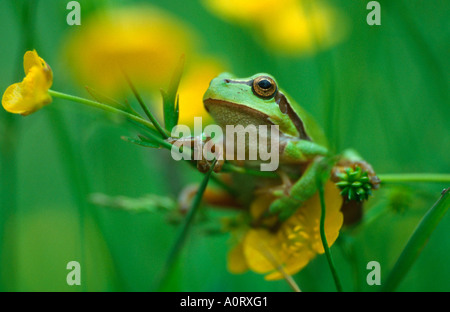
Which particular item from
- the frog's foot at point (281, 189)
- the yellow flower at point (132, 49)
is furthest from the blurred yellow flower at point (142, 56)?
the frog's foot at point (281, 189)

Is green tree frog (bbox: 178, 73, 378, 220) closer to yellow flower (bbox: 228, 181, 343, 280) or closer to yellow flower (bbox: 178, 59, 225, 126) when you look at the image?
yellow flower (bbox: 228, 181, 343, 280)

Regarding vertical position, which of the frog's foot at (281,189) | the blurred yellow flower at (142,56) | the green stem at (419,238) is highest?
the blurred yellow flower at (142,56)

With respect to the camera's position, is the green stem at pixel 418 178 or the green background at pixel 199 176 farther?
the green background at pixel 199 176

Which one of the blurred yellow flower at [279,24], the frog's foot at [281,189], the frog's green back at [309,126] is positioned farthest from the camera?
the blurred yellow flower at [279,24]

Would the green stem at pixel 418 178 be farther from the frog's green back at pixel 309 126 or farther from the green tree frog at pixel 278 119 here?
the frog's green back at pixel 309 126

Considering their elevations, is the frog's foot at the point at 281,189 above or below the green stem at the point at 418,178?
above

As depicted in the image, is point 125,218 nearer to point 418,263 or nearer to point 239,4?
point 239,4
